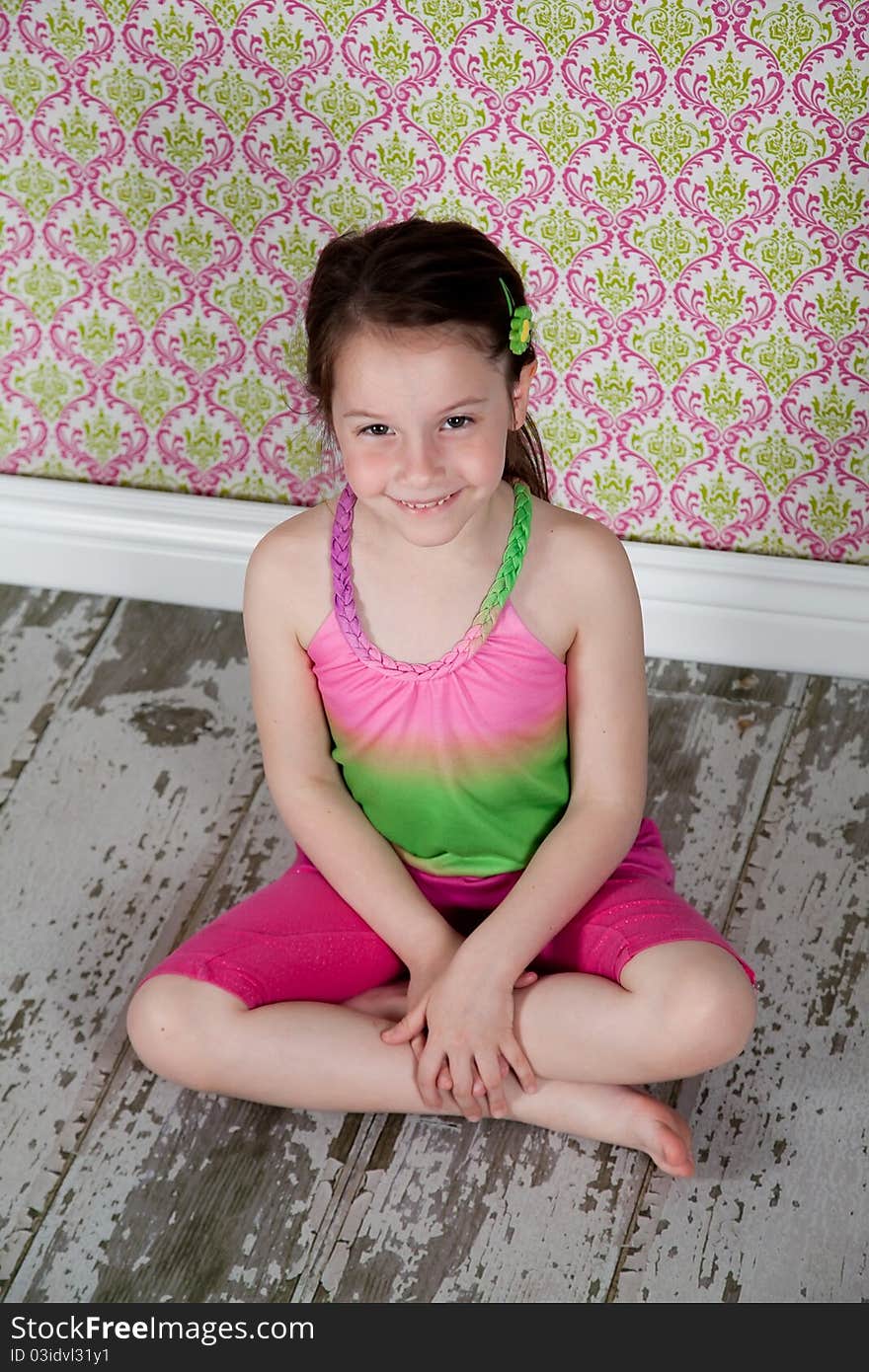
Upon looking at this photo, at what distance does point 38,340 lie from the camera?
1.88m

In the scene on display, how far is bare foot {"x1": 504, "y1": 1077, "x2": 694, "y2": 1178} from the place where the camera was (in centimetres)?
134

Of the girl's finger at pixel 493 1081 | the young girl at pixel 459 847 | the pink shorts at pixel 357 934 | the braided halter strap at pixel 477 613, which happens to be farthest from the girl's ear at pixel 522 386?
the girl's finger at pixel 493 1081

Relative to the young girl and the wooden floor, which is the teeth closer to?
the young girl

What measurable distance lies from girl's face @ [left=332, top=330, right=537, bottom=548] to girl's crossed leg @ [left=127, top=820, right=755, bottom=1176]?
0.37m

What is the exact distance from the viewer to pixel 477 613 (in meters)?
1.37

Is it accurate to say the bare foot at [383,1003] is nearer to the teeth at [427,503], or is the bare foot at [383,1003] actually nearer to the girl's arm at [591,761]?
the girl's arm at [591,761]

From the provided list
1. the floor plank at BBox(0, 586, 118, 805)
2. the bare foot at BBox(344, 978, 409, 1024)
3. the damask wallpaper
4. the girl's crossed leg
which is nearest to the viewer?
the girl's crossed leg

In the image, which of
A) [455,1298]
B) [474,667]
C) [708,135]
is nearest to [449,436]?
[474,667]

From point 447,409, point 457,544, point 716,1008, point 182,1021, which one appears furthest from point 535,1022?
point 447,409

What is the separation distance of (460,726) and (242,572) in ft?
2.06

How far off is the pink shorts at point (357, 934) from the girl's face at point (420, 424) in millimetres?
350

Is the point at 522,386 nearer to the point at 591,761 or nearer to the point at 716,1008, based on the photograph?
the point at 591,761

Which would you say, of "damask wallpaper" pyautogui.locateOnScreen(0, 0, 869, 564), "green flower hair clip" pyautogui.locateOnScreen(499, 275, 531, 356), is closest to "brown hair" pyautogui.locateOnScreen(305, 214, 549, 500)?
"green flower hair clip" pyautogui.locateOnScreen(499, 275, 531, 356)

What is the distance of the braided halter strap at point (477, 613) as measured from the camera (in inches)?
53.6
